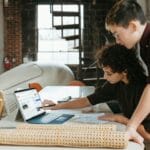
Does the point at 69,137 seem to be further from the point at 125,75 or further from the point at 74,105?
the point at 74,105

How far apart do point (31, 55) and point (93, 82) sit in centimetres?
160

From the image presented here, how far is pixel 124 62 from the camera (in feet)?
6.65

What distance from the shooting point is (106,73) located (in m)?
2.08

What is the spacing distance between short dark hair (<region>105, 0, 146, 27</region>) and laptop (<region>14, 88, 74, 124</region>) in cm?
64

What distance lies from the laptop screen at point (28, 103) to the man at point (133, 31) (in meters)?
0.63

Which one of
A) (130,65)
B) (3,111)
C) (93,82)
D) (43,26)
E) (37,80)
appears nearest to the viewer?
(130,65)

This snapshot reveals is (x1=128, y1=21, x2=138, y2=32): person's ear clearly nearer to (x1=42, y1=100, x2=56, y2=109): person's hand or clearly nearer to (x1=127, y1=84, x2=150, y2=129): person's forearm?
(x1=127, y1=84, x2=150, y2=129): person's forearm

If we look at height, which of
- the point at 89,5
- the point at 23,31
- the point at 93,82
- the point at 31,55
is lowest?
the point at 93,82

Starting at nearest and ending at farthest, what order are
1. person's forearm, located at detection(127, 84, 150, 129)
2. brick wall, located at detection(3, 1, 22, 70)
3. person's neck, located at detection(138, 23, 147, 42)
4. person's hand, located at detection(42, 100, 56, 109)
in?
1. person's forearm, located at detection(127, 84, 150, 129)
2. person's neck, located at detection(138, 23, 147, 42)
3. person's hand, located at detection(42, 100, 56, 109)
4. brick wall, located at detection(3, 1, 22, 70)

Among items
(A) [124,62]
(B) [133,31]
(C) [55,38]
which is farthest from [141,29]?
(C) [55,38]

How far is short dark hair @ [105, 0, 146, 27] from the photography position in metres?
1.76

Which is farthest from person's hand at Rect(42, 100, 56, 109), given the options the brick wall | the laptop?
the brick wall

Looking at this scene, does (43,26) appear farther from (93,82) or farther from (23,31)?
Result: (93,82)

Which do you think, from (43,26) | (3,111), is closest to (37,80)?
(43,26)
